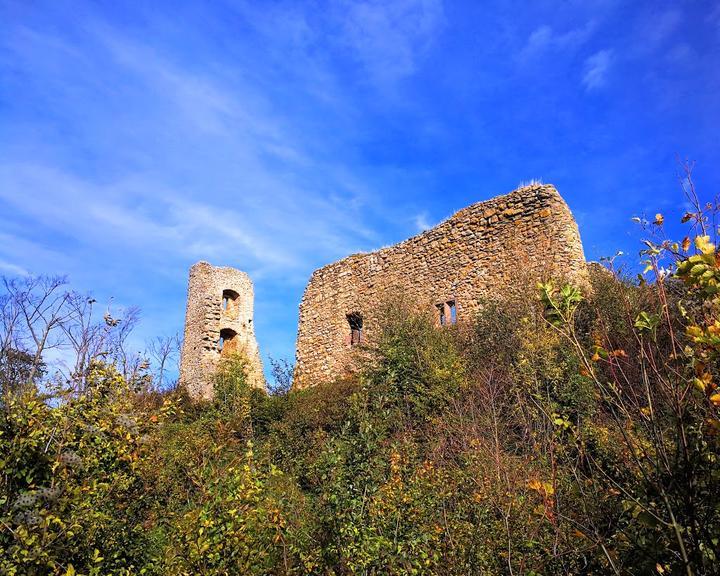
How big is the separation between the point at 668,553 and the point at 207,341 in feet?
64.9

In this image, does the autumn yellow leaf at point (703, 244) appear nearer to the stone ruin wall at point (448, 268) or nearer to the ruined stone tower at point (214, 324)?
the stone ruin wall at point (448, 268)

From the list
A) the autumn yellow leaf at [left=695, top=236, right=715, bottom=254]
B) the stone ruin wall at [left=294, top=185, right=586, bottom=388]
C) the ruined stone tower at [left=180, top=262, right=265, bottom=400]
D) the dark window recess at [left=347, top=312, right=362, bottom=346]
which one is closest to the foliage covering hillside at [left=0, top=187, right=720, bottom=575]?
the autumn yellow leaf at [left=695, top=236, right=715, bottom=254]

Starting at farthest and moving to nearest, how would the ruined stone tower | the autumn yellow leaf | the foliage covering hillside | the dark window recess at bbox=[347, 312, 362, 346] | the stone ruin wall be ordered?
the ruined stone tower < the dark window recess at bbox=[347, 312, 362, 346] < the stone ruin wall < the foliage covering hillside < the autumn yellow leaf

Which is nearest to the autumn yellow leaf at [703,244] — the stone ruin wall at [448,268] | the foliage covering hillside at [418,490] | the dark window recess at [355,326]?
the foliage covering hillside at [418,490]

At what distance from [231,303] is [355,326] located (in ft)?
27.0

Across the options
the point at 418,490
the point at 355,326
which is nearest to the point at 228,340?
the point at 355,326

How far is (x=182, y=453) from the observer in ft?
29.2

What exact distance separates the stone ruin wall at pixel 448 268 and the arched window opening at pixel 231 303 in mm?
5463

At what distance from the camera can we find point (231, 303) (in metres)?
22.4

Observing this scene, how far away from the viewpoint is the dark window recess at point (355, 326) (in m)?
15.8

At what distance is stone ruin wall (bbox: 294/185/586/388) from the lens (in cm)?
1204

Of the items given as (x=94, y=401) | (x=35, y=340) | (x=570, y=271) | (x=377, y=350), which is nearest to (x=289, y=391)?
(x=377, y=350)

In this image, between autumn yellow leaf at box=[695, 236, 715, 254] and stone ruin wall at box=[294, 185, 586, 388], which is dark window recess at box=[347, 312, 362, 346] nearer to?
stone ruin wall at box=[294, 185, 586, 388]

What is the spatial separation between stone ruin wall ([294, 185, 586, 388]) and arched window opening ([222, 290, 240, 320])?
546 cm
